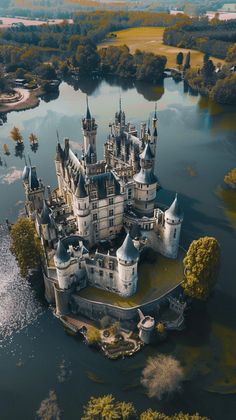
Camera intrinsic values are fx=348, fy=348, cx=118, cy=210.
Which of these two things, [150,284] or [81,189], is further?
[81,189]

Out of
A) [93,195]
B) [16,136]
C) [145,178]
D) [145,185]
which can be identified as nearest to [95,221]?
[93,195]

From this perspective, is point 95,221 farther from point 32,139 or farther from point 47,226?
point 32,139

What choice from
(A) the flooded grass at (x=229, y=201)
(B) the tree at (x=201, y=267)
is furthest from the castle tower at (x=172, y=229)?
(A) the flooded grass at (x=229, y=201)

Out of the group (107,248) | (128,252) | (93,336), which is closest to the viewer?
(128,252)

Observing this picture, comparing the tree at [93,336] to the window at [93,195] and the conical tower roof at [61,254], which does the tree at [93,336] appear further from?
the window at [93,195]

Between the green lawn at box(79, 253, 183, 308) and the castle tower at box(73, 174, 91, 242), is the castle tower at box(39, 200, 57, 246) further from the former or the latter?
the green lawn at box(79, 253, 183, 308)
